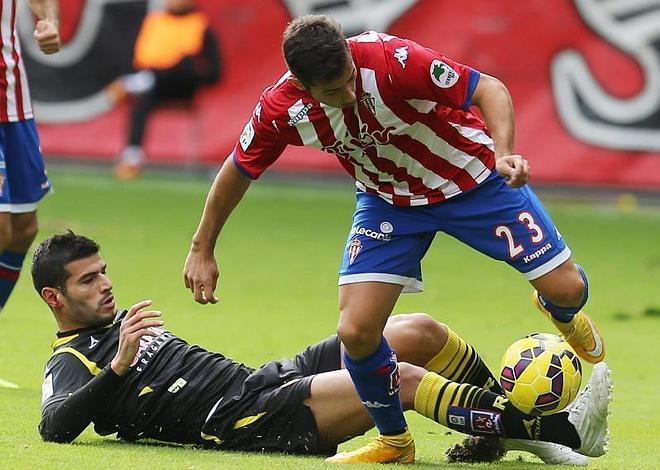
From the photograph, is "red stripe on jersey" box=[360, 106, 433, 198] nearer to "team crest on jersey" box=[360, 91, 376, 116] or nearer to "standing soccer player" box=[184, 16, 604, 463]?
"standing soccer player" box=[184, 16, 604, 463]

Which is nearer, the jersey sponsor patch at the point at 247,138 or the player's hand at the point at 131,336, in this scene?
the player's hand at the point at 131,336

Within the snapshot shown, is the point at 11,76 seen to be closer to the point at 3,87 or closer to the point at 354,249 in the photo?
the point at 3,87

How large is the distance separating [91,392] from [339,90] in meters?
1.45

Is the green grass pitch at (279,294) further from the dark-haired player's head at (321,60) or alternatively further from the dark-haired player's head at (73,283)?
the dark-haired player's head at (321,60)

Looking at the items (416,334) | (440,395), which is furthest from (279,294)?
(440,395)

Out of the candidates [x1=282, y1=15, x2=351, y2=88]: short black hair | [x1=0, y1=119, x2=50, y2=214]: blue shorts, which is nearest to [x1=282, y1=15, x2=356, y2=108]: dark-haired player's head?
[x1=282, y1=15, x2=351, y2=88]: short black hair

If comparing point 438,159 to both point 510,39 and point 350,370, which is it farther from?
point 510,39

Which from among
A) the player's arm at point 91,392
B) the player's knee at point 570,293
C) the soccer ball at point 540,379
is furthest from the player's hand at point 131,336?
the player's knee at point 570,293

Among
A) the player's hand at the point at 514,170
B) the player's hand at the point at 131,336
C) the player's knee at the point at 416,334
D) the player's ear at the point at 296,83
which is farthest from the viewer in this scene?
the player's knee at the point at 416,334

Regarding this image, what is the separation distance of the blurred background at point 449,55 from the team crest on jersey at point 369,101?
32.4 feet

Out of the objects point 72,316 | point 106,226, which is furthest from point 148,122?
point 72,316

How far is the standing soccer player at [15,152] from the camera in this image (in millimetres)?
7230

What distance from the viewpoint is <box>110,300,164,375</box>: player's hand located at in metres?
5.41

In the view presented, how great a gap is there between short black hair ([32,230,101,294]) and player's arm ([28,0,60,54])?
140 centimetres
